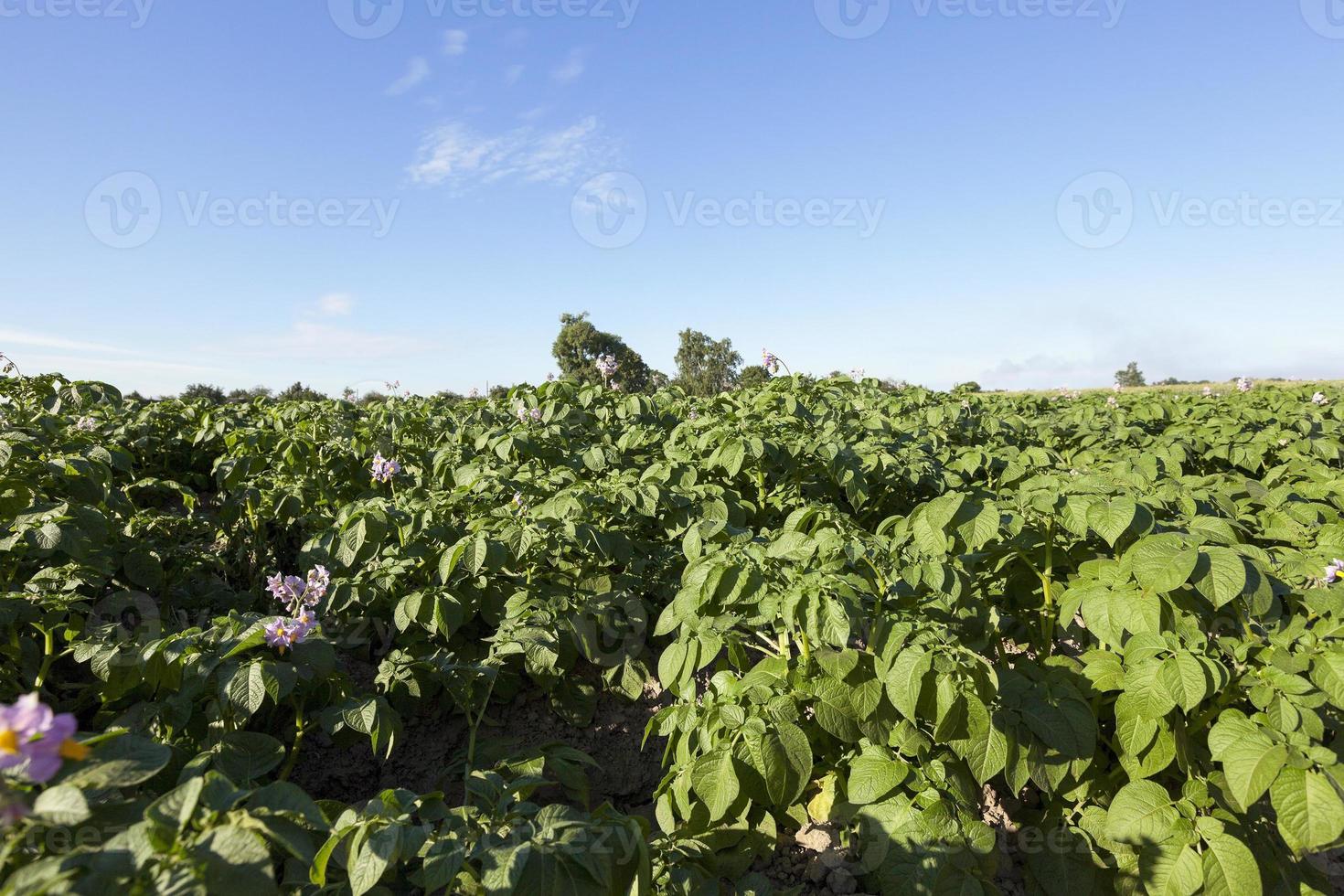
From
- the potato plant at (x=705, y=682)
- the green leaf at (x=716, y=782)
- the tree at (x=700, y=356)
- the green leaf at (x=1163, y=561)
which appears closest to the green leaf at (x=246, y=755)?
the potato plant at (x=705, y=682)

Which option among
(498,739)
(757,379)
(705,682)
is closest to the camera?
(498,739)

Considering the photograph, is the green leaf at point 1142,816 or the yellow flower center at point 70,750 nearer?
the yellow flower center at point 70,750

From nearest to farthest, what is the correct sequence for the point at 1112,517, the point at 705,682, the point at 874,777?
the point at 874,777, the point at 1112,517, the point at 705,682

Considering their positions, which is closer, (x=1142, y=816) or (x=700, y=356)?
(x=1142, y=816)

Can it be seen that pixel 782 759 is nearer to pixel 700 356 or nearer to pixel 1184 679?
pixel 1184 679

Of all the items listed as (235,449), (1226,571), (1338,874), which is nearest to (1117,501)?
(1226,571)

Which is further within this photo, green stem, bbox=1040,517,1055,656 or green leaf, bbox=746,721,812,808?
green stem, bbox=1040,517,1055,656

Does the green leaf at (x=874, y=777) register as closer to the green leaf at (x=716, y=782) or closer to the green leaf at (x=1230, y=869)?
the green leaf at (x=716, y=782)

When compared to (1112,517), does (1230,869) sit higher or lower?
lower

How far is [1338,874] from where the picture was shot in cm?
218

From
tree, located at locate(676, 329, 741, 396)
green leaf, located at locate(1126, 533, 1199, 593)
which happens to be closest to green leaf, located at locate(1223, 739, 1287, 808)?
green leaf, located at locate(1126, 533, 1199, 593)

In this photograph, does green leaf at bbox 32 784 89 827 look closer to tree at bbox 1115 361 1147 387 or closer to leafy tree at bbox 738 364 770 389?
leafy tree at bbox 738 364 770 389

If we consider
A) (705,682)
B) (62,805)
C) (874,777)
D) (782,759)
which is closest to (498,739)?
(705,682)

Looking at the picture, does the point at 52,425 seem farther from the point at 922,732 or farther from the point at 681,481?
the point at 922,732
